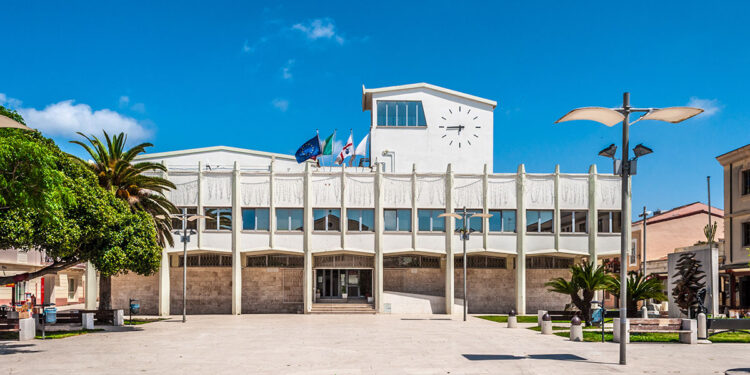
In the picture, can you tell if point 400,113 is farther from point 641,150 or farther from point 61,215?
point 641,150

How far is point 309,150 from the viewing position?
47.3 metres

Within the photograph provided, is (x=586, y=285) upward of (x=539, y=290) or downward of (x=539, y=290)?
upward

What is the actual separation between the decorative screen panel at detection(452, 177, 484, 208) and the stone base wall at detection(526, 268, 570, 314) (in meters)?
6.30

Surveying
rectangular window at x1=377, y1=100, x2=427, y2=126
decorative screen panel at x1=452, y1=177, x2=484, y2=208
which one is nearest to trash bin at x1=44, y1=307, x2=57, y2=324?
decorative screen panel at x1=452, y1=177, x2=484, y2=208

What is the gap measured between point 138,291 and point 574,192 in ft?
97.9

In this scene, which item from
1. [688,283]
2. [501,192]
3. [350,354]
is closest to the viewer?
[350,354]

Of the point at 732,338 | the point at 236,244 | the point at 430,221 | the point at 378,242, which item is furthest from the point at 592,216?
the point at 236,244

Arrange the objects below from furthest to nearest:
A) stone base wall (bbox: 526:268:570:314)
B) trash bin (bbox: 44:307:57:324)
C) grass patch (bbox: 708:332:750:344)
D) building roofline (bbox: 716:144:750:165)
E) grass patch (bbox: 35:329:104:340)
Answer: stone base wall (bbox: 526:268:570:314)
building roofline (bbox: 716:144:750:165)
trash bin (bbox: 44:307:57:324)
grass patch (bbox: 35:329:104:340)
grass patch (bbox: 708:332:750:344)

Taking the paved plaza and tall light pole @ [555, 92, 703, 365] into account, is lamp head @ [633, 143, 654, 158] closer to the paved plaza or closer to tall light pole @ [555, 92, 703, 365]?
tall light pole @ [555, 92, 703, 365]

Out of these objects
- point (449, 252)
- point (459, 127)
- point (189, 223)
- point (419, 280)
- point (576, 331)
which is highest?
point (459, 127)

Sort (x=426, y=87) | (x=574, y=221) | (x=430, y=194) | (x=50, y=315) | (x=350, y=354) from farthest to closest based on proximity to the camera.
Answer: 1. (x=426, y=87)
2. (x=574, y=221)
3. (x=430, y=194)
4. (x=50, y=315)
5. (x=350, y=354)

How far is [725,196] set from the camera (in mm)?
45781

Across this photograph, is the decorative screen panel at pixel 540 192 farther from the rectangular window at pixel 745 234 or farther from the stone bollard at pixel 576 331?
the stone bollard at pixel 576 331

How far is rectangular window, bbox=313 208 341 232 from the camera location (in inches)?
1762
